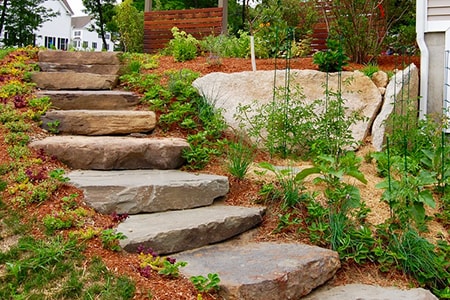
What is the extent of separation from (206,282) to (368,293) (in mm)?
1048

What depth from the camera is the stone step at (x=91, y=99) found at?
188 inches

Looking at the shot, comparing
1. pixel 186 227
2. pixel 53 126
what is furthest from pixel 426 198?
pixel 53 126

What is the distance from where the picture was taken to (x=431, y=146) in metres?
4.45

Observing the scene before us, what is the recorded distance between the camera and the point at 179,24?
362 inches

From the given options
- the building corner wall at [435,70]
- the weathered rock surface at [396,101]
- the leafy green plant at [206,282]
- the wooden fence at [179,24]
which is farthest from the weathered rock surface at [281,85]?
the wooden fence at [179,24]

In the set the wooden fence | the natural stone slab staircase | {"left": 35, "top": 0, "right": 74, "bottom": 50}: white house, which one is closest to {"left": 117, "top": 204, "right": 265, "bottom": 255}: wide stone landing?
the natural stone slab staircase

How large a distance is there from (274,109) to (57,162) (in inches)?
85.5

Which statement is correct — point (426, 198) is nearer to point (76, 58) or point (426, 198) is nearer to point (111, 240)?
point (111, 240)

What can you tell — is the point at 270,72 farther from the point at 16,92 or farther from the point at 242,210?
the point at 16,92

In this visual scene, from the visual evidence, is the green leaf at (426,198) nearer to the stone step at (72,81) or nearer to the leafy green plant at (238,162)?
the leafy green plant at (238,162)

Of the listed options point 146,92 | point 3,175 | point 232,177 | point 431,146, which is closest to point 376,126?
point 431,146

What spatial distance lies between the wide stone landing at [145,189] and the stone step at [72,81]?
2.00m

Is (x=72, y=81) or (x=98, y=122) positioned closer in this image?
(x=98, y=122)

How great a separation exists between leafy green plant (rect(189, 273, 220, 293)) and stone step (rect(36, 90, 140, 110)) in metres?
2.96
